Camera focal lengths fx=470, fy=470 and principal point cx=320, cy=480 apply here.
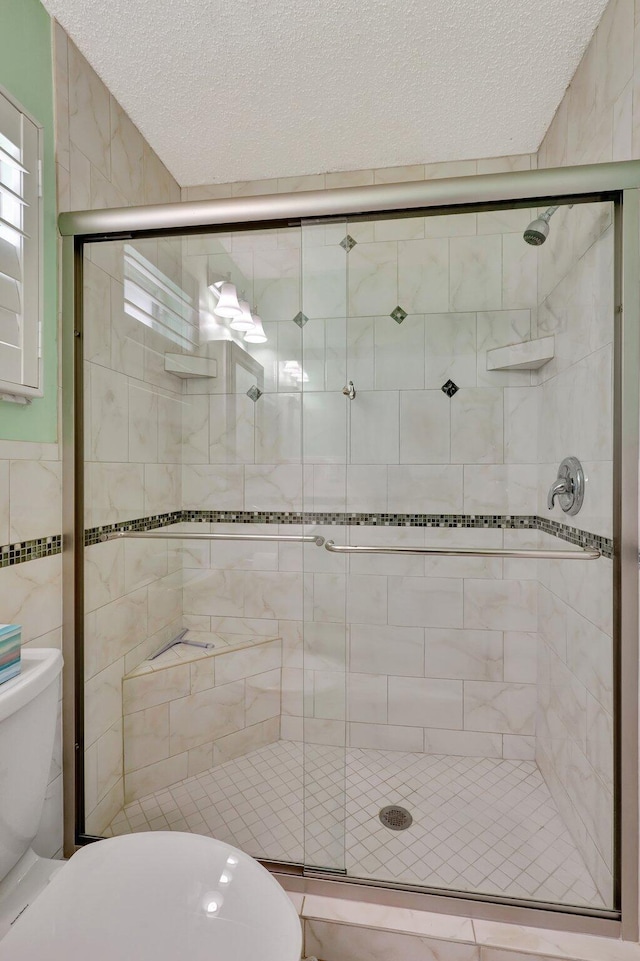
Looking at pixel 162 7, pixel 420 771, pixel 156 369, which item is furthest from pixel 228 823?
pixel 162 7

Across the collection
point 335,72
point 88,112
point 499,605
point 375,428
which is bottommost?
point 499,605

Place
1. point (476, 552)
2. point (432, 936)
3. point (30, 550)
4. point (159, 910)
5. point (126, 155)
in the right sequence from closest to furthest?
point (159, 910)
point (432, 936)
point (30, 550)
point (476, 552)
point (126, 155)

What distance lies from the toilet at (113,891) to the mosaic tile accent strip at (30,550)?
0.26 m

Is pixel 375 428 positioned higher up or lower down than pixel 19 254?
lower down

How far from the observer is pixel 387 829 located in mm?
1377

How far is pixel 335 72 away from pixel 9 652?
73.2 inches

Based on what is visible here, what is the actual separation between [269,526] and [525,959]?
1254 mm

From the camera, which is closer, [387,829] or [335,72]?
[387,829]

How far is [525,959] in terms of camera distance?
1.08 metres

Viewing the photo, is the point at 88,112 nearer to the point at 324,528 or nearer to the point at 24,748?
the point at 324,528

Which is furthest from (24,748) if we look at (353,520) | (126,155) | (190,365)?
(126,155)

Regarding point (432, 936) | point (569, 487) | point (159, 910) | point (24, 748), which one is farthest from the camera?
point (569, 487)

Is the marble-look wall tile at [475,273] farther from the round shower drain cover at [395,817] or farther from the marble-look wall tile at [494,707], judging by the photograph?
the round shower drain cover at [395,817]

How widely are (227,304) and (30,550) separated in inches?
37.8
